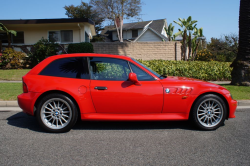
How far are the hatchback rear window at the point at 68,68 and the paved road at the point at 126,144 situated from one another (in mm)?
1140

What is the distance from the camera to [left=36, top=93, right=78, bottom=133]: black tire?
4.66 meters

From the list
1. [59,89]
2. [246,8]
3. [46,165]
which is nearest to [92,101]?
[59,89]

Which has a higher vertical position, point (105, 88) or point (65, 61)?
point (65, 61)

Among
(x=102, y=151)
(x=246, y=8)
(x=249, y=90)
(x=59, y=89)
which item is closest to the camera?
(x=102, y=151)

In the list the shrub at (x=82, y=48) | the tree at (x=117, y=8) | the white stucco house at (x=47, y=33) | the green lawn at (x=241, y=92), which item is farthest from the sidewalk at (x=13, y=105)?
the tree at (x=117, y=8)

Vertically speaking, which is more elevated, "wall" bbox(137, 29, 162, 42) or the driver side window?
"wall" bbox(137, 29, 162, 42)

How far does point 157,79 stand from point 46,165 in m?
2.63

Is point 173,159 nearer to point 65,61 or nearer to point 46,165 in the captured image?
point 46,165

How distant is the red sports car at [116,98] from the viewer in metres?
4.68

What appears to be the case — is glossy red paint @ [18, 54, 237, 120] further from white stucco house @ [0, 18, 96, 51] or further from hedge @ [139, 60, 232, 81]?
white stucco house @ [0, 18, 96, 51]

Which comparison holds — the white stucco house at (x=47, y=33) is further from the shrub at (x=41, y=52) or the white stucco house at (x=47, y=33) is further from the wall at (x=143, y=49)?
the wall at (x=143, y=49)

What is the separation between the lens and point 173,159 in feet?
11.5

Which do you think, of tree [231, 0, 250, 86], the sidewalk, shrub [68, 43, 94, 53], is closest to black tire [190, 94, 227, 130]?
the sidewalk

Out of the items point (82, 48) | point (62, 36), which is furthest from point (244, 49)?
point (62, 36)
